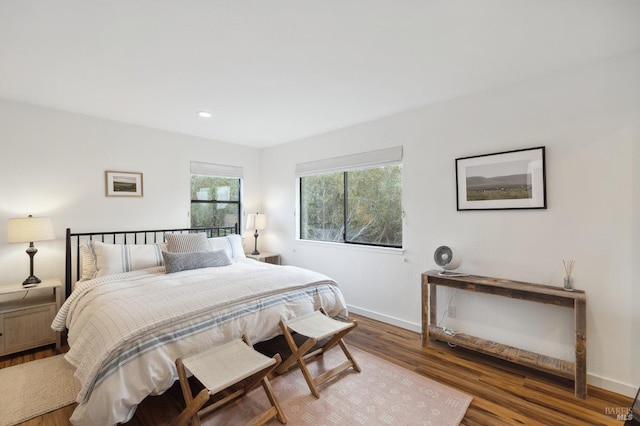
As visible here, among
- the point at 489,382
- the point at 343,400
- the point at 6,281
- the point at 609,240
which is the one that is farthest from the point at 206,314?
the point at 609,240

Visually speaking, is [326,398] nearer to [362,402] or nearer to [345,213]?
[362,402]

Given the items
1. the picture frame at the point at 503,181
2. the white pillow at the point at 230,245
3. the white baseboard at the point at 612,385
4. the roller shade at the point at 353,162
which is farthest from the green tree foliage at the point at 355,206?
the white baseboard at the point at 612,385

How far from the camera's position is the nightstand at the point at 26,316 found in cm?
265

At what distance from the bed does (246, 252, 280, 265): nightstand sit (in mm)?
771

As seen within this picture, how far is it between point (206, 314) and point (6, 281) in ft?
7.87

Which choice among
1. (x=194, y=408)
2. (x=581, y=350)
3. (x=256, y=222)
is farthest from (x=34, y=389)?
(x=581, y=350)

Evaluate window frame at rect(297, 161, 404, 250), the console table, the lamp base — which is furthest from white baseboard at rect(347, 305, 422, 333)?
the lamp base

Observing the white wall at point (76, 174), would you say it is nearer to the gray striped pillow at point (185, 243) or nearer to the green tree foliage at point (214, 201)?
the green tree foliage at point (214, 201)

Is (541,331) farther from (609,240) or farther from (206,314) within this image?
(206,314)

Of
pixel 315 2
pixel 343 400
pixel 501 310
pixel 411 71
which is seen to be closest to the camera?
pixel 315 2

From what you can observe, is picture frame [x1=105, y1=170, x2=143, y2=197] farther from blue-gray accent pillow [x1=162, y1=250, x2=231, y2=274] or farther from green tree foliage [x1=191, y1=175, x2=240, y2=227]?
blue-gray accent pillow [x1=162, y1=250, x2=231, y2=274]

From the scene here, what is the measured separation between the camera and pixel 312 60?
2225mm

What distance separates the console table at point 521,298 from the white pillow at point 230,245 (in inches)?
89.8

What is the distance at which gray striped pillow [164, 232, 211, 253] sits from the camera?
11.1 feet
